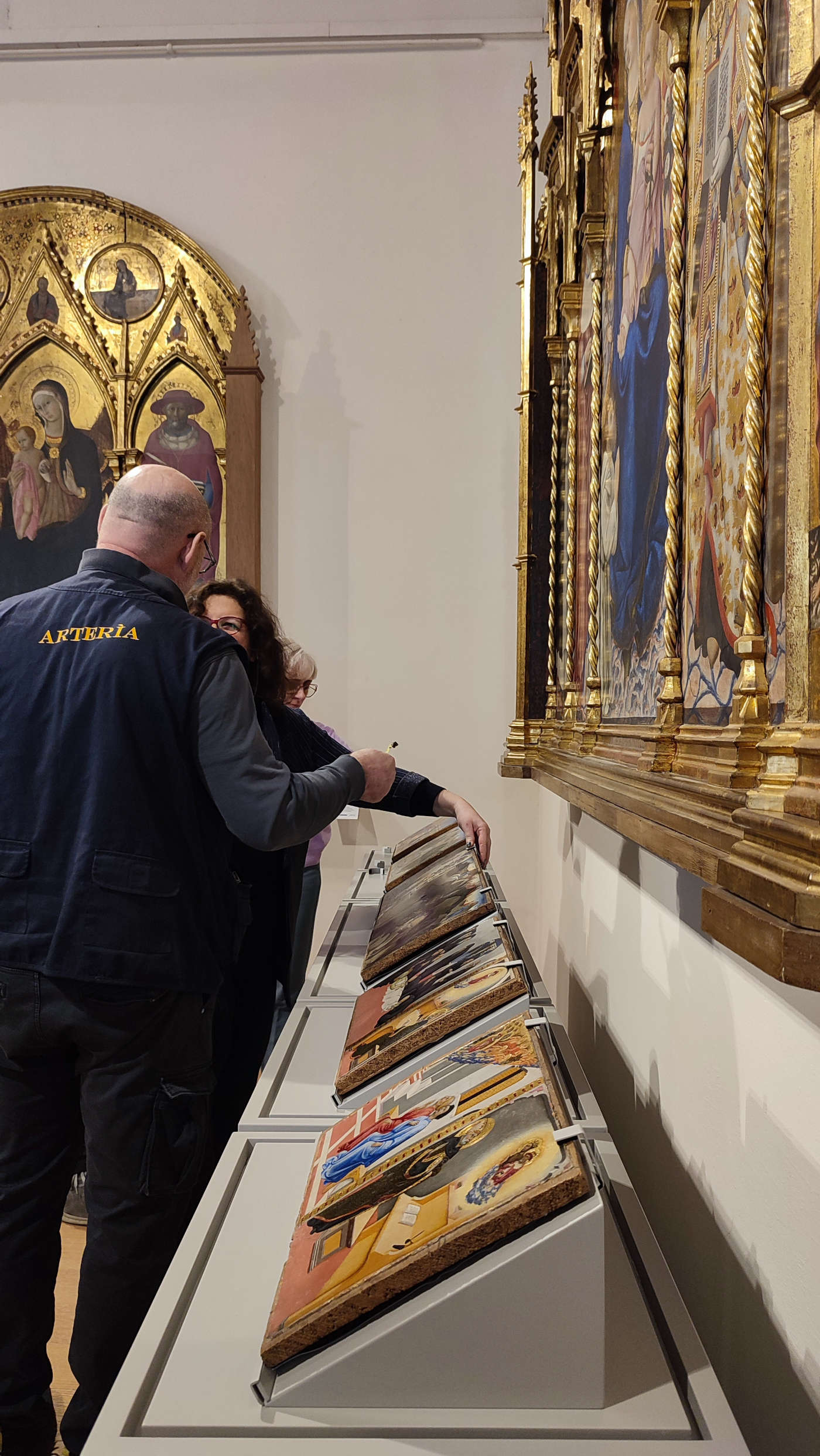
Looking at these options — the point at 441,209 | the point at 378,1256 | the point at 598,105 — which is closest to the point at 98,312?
the point at 441,209

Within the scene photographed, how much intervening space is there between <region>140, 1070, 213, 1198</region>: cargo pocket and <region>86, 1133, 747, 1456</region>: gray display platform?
820 millimetres

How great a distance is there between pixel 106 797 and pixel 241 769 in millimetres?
273

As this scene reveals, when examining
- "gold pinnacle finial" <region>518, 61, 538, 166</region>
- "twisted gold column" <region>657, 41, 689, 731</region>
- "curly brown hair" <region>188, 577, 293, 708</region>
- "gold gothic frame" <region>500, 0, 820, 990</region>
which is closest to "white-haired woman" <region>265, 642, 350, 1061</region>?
"curly brown hair" <region>188, 577, 293, 708</region>

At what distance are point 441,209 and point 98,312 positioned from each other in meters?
2.10

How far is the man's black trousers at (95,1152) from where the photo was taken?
2.12m

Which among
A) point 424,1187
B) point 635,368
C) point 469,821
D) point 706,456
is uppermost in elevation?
point 635,368

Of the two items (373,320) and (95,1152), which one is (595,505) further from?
(373,320)

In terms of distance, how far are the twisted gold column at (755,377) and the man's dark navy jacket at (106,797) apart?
1.16 metres

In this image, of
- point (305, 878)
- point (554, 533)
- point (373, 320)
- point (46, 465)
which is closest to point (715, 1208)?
point (554, 533)

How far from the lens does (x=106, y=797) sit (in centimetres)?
216

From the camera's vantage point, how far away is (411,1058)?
6.22 feet

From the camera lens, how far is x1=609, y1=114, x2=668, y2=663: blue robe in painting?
2.26 metres

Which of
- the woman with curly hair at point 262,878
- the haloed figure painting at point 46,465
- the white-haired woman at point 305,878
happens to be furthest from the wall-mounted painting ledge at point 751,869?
the haloed figure painting at point 46,465

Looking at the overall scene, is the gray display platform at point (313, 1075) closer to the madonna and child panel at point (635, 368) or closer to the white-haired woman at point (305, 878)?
the madonna and child panel at point (635, 368)
